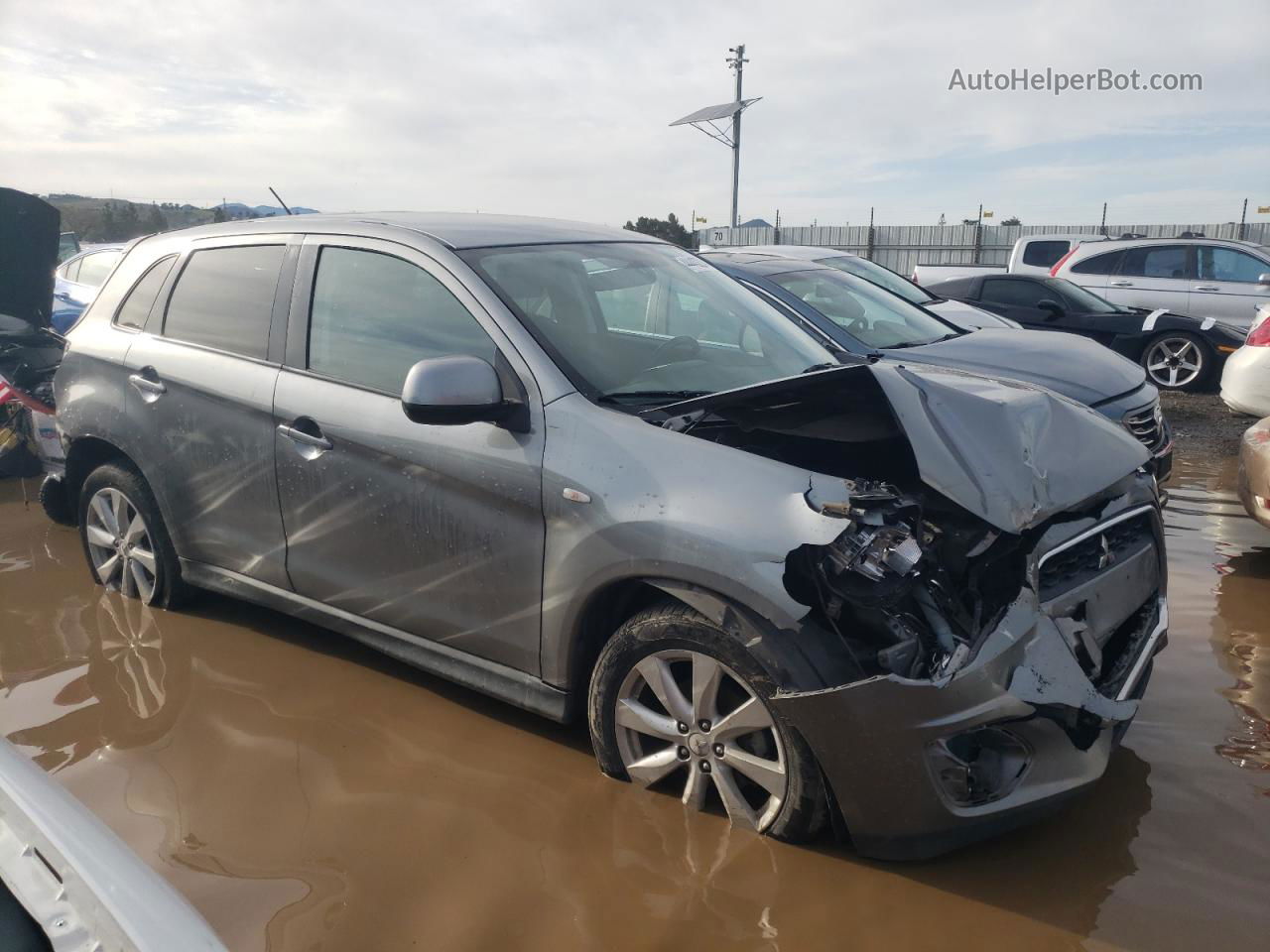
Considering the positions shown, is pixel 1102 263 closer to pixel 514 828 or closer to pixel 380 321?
pixel 380 321

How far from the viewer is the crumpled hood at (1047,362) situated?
5.83 m

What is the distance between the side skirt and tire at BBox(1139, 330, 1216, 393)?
954cm

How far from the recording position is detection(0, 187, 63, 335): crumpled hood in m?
6.36

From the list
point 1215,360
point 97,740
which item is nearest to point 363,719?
point 97,740

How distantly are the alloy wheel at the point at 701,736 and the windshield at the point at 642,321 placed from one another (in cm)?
86

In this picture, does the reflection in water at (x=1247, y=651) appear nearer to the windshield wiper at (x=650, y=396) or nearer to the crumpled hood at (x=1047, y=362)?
the crumpled hood at (x=1047, y=362)

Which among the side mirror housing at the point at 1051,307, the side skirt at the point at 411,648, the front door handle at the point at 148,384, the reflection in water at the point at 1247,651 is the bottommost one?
the reflection in water at the point at 1247,651

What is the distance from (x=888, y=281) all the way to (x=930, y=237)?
2035 cm

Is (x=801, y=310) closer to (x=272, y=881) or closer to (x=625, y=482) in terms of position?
(x=625, y=482)

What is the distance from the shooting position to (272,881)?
274 cm

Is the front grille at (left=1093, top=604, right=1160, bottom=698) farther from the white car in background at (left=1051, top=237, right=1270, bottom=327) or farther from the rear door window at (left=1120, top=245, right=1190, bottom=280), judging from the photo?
the rear door window at (left=1120, top=245, right=1190, bottom=280)

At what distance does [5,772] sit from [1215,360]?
1158 cm

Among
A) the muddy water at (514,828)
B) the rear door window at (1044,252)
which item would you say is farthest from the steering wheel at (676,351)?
the rear door window at (1044,252)

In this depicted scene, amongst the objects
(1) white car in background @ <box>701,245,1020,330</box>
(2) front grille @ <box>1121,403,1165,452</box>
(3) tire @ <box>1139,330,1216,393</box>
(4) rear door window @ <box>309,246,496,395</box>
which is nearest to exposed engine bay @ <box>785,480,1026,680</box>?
(4) rear door window @ <box>309,246,496,395</box>
